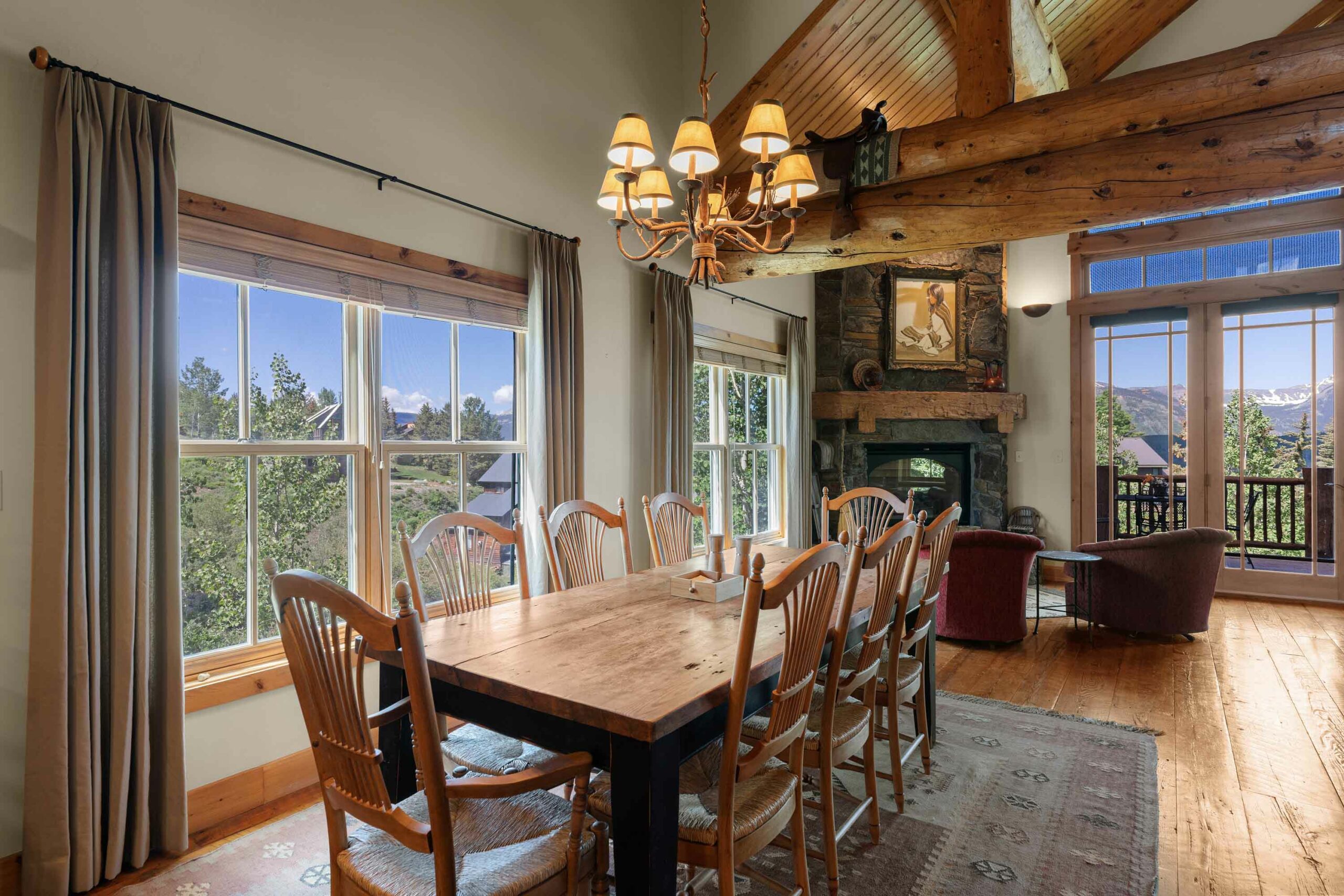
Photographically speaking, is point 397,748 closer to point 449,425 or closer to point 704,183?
point 449,425

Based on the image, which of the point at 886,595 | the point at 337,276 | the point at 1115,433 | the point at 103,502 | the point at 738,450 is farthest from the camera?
the point at 1115,433

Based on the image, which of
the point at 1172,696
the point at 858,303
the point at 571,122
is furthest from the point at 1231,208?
the point at 571,122

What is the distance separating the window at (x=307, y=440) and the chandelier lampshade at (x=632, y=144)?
4.05 ft

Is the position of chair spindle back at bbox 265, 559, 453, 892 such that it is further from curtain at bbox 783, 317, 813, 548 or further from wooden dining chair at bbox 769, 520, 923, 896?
curtain at bbox 783, 317, 813, 548

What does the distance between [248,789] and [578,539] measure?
1425 millimetres

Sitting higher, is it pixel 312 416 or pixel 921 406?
pixel 921 406

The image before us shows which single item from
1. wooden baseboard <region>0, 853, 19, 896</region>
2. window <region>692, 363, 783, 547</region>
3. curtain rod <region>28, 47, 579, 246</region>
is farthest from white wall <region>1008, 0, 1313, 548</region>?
wooden baseboard <region>0, 853, 19, 896</region>

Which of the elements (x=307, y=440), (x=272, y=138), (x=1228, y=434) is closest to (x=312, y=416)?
(x=307, y=440)

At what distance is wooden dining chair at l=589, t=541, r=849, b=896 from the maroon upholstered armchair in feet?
9.20

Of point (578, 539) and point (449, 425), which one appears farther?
point (449, 425)

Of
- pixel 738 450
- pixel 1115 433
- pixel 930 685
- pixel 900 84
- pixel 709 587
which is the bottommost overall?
pixel 930 685

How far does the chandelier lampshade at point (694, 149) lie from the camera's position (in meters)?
2.24

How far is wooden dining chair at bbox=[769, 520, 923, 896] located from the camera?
1856 millimetres

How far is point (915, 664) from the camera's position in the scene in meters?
2.64
